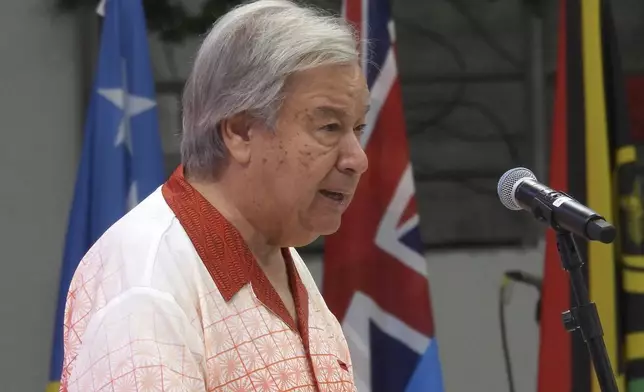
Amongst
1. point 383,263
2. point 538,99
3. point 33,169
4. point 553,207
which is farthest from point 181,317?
point 538,99

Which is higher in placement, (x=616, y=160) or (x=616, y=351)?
(x=616, y=160)

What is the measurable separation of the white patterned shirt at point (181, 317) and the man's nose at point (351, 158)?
6.6 inches

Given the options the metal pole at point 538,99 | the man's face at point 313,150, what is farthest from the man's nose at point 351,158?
the metal pole at point 538,99

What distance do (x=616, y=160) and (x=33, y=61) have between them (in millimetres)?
1792

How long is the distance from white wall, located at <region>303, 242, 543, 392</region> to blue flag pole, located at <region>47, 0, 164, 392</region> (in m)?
1.03

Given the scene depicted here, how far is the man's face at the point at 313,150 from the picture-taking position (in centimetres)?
129

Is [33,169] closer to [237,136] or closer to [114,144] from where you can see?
[114,144]

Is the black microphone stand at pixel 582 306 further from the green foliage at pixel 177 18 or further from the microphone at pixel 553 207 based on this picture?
the green foliage at pixel 177 18

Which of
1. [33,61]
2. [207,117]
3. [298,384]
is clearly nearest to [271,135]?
[207,117]

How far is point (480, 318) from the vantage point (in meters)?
3.28

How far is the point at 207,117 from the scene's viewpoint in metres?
1.32

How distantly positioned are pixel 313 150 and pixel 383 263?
1533mm

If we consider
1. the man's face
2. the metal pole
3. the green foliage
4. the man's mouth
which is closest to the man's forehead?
the man's face

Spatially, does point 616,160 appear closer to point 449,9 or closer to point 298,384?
point 449,9
